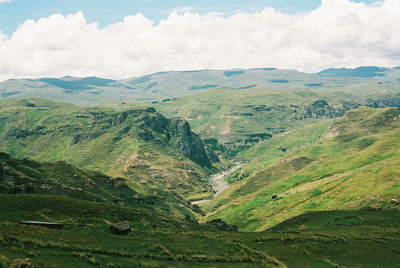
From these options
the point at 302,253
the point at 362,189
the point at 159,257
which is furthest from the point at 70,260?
the point at 362,189

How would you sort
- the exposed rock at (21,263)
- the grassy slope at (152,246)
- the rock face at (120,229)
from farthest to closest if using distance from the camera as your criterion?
the rock face at (120,229), the grassy slope at (152,246), the exposed rock at (21,263)

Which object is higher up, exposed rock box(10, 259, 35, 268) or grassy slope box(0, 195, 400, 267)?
exposed rock box(10, 259, 35, 268)

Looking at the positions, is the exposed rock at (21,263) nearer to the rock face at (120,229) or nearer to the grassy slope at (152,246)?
the grassy slope at (152,246)

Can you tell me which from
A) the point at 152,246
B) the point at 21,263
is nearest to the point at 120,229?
the point at 152,246

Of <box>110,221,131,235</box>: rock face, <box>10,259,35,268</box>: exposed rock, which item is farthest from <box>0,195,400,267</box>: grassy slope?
<box>110,221,131,235</box>: rock face

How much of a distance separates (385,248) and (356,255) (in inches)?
375

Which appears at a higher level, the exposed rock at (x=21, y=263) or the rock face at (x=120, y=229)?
the exposed rock at (x=21, y=263)

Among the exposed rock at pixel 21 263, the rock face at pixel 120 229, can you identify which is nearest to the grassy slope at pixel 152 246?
the exposed rock at pixel 21 263

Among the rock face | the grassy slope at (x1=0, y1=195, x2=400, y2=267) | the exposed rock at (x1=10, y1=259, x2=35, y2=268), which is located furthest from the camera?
the rock face

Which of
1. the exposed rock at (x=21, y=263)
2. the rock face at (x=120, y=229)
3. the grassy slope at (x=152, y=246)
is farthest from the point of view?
the rock face at (x=120, y=229)

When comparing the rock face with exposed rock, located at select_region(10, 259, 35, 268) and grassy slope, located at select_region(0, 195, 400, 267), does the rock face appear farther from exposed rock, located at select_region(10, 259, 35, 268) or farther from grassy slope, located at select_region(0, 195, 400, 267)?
exposed rock, located at select_region(10, 259, 35, 268)

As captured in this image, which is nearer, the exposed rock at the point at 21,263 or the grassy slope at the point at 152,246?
the exposed rock at the point at 21,263

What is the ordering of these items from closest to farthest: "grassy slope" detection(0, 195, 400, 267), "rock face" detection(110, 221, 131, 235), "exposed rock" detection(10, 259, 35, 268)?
"exposed rock" detection(10, 259, 35, 268), "grassy slope" detection(0, 195, 400, 267), "rock face" detection(110, 221, 131, 235)

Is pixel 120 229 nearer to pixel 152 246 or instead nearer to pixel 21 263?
pixel 152 246
